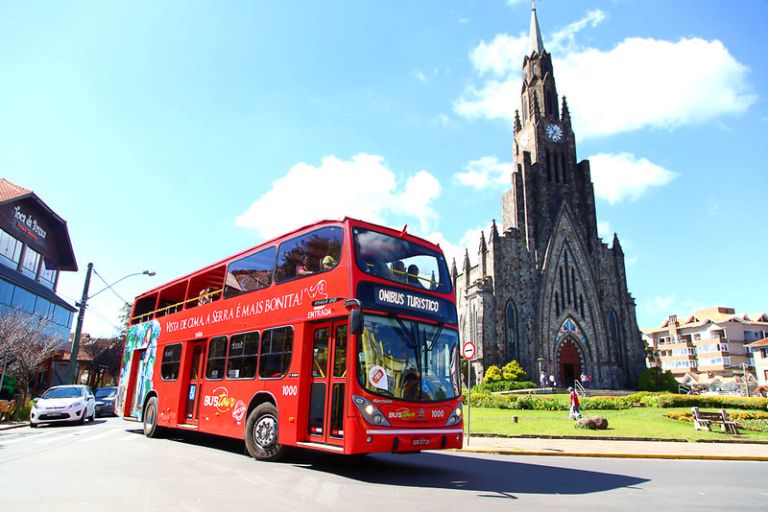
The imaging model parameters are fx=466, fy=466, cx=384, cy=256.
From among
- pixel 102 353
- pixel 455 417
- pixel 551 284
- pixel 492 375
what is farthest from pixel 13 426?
pixel 551 284

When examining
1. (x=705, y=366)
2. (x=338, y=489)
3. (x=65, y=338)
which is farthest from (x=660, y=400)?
(x=705, y=366)

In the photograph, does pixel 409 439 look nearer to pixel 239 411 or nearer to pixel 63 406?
pixel 239 411

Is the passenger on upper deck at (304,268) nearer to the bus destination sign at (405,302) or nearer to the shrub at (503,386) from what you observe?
the bus destination sign at (405,302)

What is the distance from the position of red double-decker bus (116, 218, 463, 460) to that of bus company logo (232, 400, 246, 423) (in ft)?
0.08

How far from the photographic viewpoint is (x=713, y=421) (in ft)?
58.5

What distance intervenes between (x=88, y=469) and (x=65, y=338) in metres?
36.1

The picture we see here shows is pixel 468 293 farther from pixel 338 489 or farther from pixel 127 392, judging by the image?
pixel 338 489

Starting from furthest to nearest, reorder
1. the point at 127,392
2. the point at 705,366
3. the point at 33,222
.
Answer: the point at 705,366
the point at 33,222
the point at 127,392

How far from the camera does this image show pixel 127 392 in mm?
15414

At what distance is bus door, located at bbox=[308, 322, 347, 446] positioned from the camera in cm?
768

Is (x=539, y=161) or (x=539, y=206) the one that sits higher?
(x=539, y=161)

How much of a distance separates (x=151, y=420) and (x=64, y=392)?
7.39 meters

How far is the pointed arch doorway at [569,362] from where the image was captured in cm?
4300

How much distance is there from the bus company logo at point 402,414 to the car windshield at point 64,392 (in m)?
16.5
